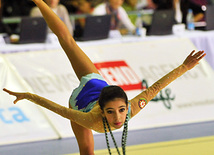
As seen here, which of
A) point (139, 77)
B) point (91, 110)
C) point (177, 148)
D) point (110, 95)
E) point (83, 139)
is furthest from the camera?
point (139, 77)

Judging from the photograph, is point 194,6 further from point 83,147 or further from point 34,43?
point 83,147

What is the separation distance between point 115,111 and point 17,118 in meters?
2.34

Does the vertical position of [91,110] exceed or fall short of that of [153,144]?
it exceeds it

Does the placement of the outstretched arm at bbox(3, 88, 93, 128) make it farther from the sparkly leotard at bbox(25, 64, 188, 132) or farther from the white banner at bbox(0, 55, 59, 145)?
the white banner at bbox(0, 55, 59, 145)

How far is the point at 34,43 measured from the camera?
6672 millimetres

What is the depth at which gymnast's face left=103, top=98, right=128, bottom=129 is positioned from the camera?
3.66 meters

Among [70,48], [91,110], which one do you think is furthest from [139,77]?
[91,110]

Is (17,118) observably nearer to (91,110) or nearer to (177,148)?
(177,148)

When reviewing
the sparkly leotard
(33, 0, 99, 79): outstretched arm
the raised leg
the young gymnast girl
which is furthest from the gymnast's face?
(33, 0, 99, 79): outstretched arm

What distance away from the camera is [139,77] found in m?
6.27

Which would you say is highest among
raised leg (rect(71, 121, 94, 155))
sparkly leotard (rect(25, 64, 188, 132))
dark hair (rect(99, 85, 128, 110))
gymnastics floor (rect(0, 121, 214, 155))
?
dark hair (rect(99, 85, 128, 110))

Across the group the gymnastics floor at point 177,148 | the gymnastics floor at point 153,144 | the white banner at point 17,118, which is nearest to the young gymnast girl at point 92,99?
the gymnastics floor at point 177,148

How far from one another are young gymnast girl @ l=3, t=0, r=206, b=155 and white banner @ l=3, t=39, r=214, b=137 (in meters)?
1.60

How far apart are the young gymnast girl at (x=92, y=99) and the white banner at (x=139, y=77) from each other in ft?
5.25
